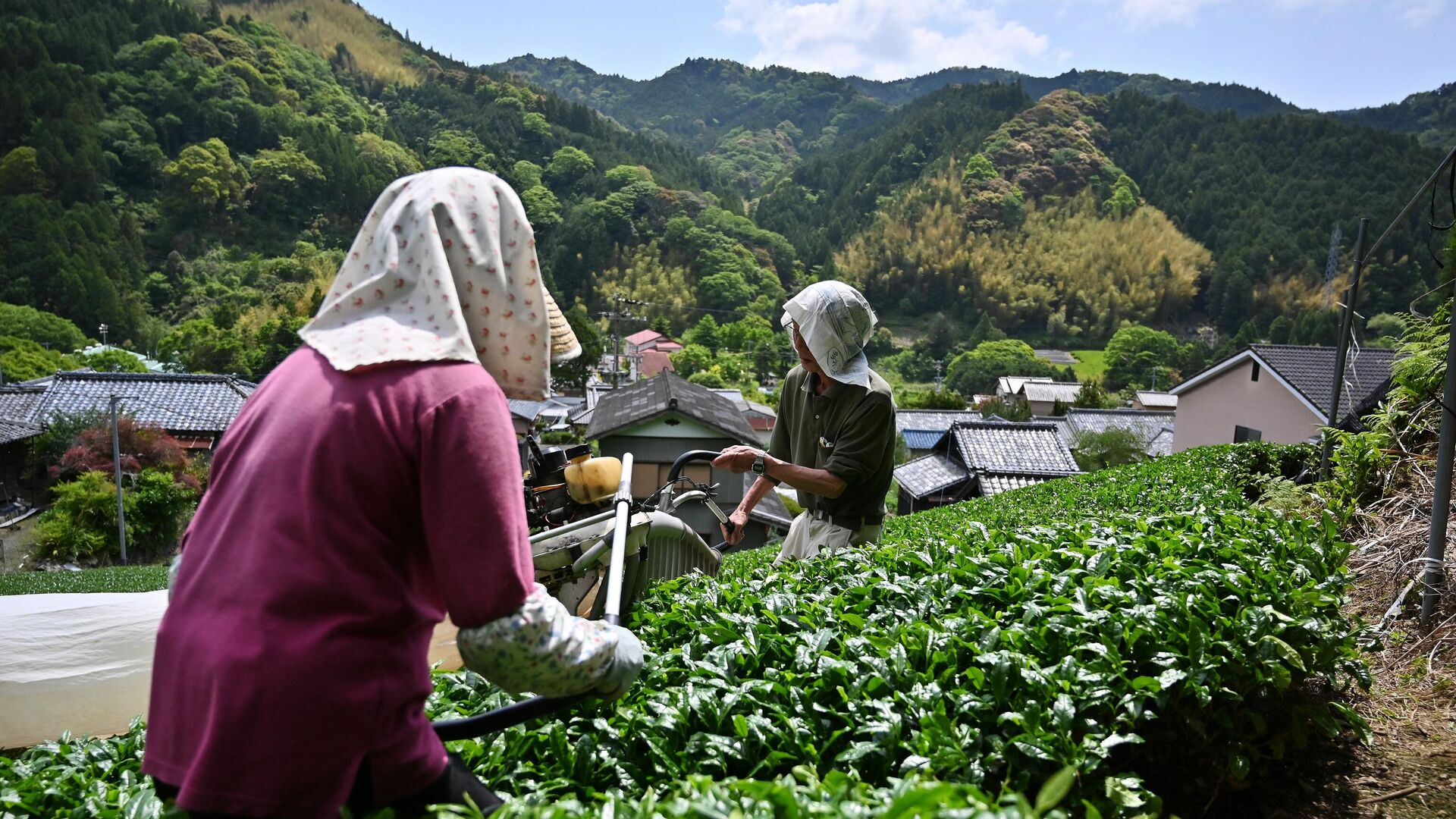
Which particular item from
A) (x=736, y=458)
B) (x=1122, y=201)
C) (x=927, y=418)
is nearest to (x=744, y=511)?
(x=736, y=458)

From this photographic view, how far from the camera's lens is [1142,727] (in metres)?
2.14

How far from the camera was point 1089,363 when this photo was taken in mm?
80562

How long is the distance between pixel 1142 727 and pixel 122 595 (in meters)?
5.36

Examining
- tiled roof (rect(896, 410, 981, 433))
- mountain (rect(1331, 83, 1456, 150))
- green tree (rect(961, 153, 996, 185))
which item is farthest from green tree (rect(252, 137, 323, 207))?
mountain (rect(1331, 83, 1456, 150))

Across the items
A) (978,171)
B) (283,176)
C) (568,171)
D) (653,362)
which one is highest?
(978,171)

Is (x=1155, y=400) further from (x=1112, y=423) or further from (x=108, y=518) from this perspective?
(x=108, y=518)

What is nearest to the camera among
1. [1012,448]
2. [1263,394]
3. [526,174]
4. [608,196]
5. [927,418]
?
[1263,394]

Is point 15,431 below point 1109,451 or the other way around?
the other way around

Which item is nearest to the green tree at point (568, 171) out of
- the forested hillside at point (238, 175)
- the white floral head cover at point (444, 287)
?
the forested hillside at point (238, 175)

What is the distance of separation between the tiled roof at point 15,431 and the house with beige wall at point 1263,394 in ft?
118

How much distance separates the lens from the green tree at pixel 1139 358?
72.2 metres

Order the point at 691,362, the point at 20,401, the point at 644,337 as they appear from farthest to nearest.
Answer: the point at 644,337
the point at 691,362
the point at 20,401

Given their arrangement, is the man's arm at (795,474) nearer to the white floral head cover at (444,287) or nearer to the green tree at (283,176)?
the white floral head cover at (444,287)

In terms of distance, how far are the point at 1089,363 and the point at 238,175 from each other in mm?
80664
